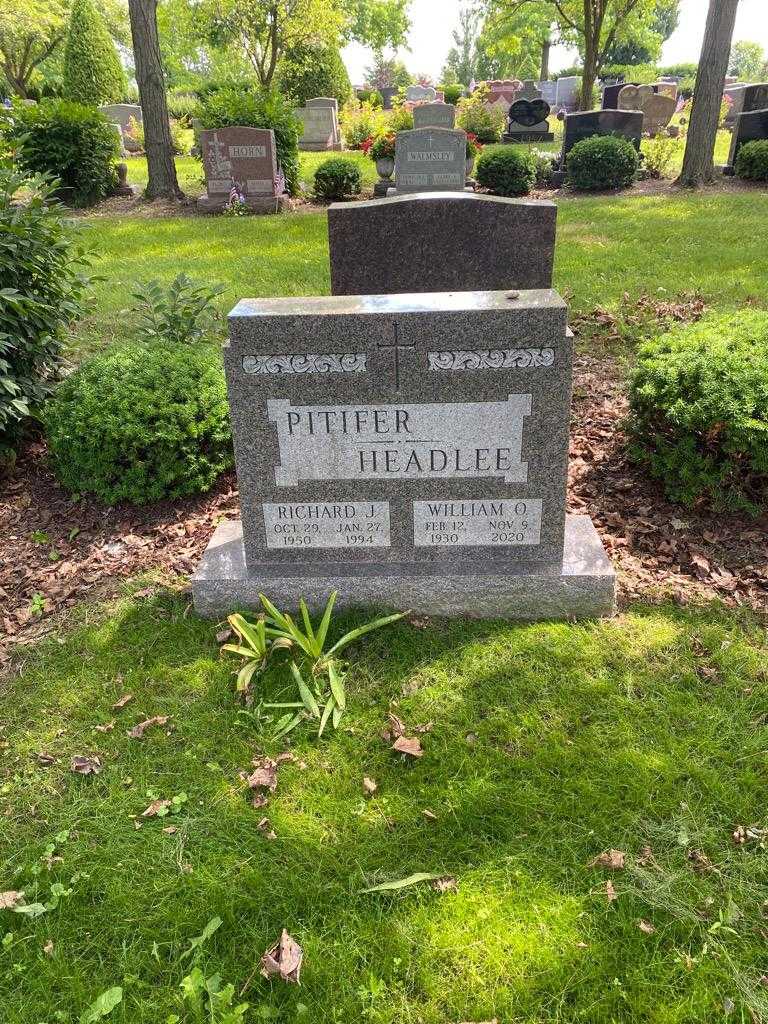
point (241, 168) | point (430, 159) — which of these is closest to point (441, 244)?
point (430, 159)

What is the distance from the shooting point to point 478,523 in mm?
3762

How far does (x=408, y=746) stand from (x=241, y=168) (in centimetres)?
1368

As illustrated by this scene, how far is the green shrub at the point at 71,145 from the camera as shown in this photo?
1448 centimetres

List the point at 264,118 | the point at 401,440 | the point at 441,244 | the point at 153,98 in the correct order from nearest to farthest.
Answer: the point at 401,440 → the point at 441,244 → the point at 153,98 → the point at 264,118

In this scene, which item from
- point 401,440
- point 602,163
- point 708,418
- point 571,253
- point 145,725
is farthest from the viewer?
point 602,163

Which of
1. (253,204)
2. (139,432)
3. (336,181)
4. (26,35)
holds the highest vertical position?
(26,35)

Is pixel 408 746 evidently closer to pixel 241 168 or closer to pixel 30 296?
pixel 30 296

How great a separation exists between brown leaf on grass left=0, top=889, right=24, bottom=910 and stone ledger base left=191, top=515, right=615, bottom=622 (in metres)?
1.57

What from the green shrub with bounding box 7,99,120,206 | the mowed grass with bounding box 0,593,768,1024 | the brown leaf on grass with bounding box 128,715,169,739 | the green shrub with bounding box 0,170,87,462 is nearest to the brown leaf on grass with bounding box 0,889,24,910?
the mowed grass with bounding box 0,593,768,1024

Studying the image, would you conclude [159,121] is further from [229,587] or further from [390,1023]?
[390,1023]

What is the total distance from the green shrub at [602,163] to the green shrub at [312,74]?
1649cm

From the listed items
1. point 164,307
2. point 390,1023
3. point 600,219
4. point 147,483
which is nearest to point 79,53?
point 600,219

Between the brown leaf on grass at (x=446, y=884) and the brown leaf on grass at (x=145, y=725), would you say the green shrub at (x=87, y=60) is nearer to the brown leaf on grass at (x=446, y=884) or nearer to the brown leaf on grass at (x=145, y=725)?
the brown leaf on grass at (x=145, y=725)

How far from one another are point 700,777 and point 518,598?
1175 mm
